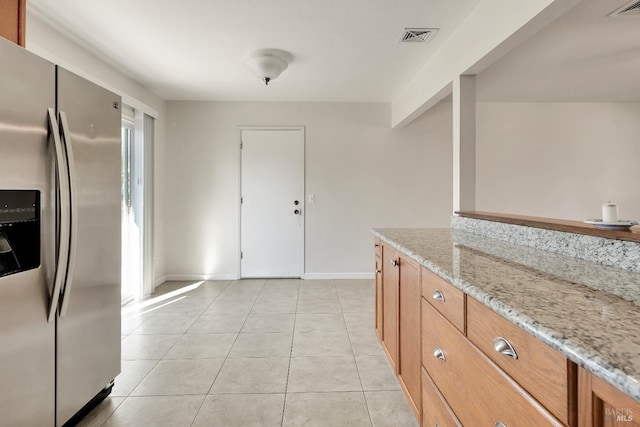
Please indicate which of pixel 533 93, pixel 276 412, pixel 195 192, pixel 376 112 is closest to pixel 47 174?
pixel 276 412

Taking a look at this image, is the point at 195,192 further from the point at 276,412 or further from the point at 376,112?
the point at 276,412

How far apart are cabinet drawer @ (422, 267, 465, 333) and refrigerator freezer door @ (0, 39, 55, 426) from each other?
5.21 feet

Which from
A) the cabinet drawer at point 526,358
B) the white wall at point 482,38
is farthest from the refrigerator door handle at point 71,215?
the white wall at point 482,38

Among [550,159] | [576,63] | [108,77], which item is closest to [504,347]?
[576,63]

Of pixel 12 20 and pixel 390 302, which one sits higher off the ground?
pixel 12 20

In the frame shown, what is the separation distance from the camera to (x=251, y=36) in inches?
103

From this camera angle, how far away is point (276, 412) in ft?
5.64

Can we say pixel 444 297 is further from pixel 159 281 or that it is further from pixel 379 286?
pixel 159 281

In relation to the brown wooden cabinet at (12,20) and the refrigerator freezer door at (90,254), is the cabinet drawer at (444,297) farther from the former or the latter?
the brown wooden cabinet at (12,20)

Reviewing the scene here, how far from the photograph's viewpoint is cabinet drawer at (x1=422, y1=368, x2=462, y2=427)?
1097 millimetres

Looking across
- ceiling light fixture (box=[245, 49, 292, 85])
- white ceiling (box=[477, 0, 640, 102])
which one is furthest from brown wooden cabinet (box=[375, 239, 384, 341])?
white ceiling (box=[477, 0, 640, 102])

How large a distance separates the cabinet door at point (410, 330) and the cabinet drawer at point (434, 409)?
0.09 m

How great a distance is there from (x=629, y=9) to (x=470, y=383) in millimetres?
2771

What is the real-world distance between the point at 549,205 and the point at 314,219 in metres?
3.18
